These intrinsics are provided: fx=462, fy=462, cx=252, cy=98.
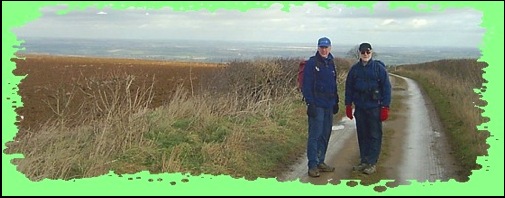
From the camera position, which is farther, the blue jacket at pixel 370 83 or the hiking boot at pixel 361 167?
the hiking boot at pixel 361 167

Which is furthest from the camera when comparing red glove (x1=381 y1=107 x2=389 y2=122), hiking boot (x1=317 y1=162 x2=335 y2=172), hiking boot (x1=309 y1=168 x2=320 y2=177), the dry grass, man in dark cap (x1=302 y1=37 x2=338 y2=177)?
hiking boot (x1=317 y1=162 x2=335 y2=172)

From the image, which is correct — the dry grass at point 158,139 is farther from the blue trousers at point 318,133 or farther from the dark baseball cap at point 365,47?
the dark baseball cap at point 365,47

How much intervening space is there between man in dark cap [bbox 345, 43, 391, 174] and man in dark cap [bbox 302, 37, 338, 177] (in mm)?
292

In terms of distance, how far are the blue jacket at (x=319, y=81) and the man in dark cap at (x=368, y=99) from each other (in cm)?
37

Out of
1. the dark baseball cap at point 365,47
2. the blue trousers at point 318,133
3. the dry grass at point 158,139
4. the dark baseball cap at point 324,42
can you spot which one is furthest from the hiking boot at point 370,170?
the dark baseball cap at point 324,42

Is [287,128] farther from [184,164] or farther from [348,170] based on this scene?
[184,164]

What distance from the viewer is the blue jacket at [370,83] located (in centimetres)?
616

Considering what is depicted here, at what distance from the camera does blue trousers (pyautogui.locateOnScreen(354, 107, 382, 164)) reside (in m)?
6.36

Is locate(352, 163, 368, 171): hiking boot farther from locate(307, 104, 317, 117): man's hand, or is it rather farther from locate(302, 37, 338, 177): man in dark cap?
locate(307, 104, 317, 117): man's hand

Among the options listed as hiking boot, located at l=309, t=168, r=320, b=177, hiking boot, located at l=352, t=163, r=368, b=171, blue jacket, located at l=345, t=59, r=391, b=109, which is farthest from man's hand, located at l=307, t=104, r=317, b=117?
hiking boot, located at l=352, t=163, r=368, b=171

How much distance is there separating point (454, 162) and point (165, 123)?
4697 millimetres

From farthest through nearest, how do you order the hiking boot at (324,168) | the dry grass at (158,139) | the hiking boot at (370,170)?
the hiking boot at (324,168) → the hiking boot at (370,170) → the dry grass at (158,139)

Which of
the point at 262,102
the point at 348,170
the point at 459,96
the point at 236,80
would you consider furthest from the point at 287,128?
the point at 459,96

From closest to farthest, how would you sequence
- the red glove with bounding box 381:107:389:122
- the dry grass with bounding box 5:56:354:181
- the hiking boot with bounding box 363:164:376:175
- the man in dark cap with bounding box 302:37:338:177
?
the dry grass with bounding box 5:56:354:181 < the man in dark cap with bounding box 302:37:338:177 < the red glove with bounding box 381:107:389:122 < the hiking boot with bounding box 363:164:376:175
